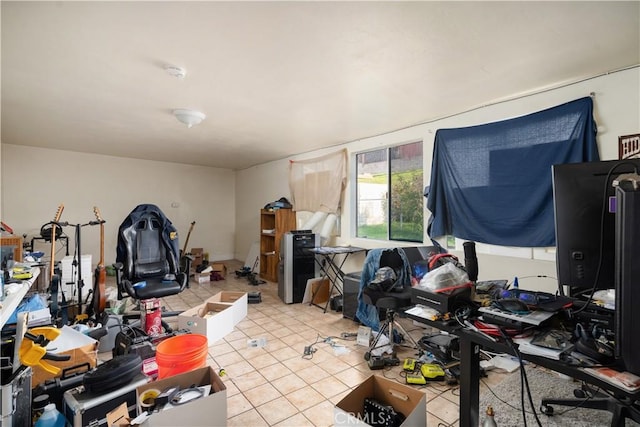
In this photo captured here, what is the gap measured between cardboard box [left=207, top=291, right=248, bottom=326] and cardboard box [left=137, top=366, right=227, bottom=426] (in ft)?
4.65

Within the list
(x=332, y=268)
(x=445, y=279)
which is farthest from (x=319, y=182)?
(x=445, y=279)

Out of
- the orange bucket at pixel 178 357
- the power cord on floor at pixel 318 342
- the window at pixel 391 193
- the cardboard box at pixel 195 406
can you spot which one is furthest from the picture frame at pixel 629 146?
the orange bucket at pixel 178 357

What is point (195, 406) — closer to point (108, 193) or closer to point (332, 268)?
point (332, 268)

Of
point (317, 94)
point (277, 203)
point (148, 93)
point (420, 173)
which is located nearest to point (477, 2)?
point (317, 94)

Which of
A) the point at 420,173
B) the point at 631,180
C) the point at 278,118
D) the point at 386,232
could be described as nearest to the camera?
the point at 631,180

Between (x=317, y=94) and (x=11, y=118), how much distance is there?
372 cm

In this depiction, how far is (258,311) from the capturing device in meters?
3.80

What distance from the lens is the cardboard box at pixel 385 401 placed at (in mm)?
1370

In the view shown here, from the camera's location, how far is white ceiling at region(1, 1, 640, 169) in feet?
5.16

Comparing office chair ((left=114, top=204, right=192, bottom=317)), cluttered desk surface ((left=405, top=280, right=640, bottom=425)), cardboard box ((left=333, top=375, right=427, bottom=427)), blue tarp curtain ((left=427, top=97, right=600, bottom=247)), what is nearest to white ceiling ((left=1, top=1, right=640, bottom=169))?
blue tarp curtain ((left=427, top=97, right=600, bottom=247))

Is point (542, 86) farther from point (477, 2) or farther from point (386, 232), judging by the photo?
point (386, 232)

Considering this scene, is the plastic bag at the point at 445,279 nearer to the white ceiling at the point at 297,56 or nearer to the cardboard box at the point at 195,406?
the cardboard box at the point at 195,406

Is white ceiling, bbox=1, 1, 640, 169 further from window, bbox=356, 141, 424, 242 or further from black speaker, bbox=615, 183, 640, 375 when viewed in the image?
black speaker, bbox=615, 183, 640, 375

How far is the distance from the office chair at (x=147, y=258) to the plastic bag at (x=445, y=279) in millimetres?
2601
